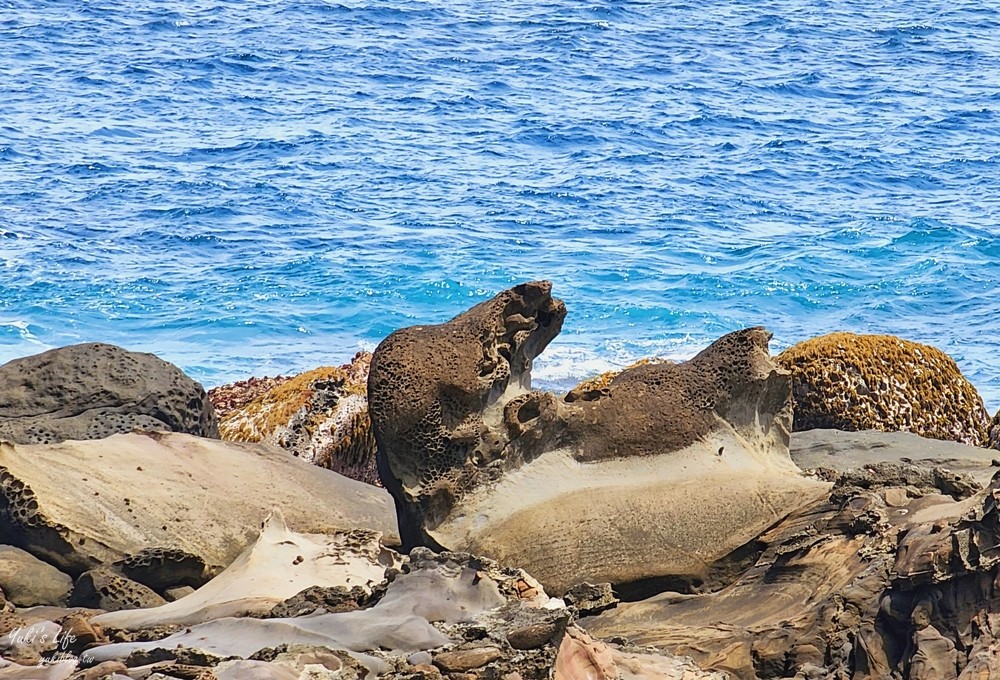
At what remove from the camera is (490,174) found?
64.7 ft

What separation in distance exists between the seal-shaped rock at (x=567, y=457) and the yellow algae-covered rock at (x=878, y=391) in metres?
2.04

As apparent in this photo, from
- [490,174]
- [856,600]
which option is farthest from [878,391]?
Result: [490,174]

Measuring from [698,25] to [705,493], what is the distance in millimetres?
23804

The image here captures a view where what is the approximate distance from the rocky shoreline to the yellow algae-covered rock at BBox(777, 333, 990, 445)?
67 cm

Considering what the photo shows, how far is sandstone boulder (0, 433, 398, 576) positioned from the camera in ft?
16.9

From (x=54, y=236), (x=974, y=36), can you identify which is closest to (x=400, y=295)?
(x=54, y=236)

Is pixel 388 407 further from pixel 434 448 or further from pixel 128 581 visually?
pixel 128 581

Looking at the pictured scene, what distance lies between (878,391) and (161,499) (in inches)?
153

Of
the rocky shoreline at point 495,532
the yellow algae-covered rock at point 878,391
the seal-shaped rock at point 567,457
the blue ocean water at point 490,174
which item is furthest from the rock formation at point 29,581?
the blue ocean water at point 490,174

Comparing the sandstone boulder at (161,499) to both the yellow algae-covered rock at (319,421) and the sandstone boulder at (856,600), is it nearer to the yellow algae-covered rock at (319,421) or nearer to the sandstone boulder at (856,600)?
the yellow algae-covered rock at (319,421)

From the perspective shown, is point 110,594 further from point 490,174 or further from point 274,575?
point 490,174

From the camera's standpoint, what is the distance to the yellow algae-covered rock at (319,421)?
7660mm

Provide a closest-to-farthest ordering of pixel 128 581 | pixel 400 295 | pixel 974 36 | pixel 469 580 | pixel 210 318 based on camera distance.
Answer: pixel 469 580
pixel 128 581
pixel 210 318
pixel 400 295
pixel 974 36

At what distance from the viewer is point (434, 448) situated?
5.15 meters
